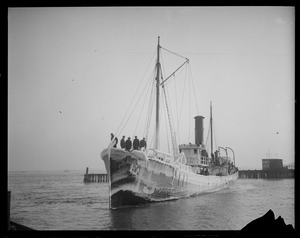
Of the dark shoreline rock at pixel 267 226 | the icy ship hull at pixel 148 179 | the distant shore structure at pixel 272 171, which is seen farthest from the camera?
the icy ship hull at pixel 148 179

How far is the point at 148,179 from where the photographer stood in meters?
4.29

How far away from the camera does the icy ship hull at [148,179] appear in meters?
4.21

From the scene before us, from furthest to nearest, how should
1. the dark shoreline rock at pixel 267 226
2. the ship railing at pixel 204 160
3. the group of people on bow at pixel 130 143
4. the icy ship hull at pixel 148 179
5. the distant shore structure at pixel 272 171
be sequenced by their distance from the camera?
the ship railing at pixel 204 160, the icy ship hull at pixel 148 179, the group of people on bow at pixel 130 143, the distant shore structure at pixel 272 171, the dark shoreline rock at pixel 267 226

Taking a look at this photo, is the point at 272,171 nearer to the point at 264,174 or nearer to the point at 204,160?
the point at 264,174

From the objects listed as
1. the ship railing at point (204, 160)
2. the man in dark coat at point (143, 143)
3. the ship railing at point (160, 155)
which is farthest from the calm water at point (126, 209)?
the man in dark coat at point (143, 143)

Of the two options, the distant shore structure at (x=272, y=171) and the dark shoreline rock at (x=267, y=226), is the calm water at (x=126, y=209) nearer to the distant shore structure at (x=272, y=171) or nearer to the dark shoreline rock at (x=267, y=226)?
the distant shore structure at (x=272, y=171)

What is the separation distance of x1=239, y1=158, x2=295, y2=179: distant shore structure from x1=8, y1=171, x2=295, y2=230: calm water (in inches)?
2.3

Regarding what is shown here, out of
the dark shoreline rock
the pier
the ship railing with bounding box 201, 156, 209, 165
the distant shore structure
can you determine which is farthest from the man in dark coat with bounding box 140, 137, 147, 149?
the dark shoreline rock

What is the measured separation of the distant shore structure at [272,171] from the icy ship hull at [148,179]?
0.15 meters

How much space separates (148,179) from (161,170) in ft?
0.52

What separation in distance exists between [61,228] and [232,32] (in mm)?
2488

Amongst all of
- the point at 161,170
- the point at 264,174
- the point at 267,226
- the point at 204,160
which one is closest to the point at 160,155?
the point at 161,170
